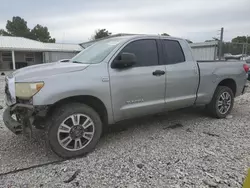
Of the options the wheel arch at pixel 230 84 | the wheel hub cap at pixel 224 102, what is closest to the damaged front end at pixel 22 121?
the wheel hub cap at pixel 224 102

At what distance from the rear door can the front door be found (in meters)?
0.18

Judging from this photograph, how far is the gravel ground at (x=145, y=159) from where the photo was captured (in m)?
2.69

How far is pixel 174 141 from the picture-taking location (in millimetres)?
3859

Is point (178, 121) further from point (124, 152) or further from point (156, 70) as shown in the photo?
point (124, 152)

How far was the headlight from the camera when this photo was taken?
288 centimetres

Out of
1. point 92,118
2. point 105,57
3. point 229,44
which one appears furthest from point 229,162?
point 229,44

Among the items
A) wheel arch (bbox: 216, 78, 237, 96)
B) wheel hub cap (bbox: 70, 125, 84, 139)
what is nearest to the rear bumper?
wheel hub cap (bbox: 70, 125, 84, 139)

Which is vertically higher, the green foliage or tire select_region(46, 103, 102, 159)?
the green foliage

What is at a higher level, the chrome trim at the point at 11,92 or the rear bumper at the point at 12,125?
the chrome trim at the point at 11,92

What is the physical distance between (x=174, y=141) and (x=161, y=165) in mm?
916

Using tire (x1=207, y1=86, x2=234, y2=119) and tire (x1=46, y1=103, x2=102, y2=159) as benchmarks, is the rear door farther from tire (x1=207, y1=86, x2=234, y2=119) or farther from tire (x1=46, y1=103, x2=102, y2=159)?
tire (x1=46, y1=103, x2=102, y2=159)

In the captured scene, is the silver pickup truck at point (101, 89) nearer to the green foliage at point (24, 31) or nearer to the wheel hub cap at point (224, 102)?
the wheel hub cap at point (224, 102)

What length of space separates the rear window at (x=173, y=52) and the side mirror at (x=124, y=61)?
3.13 feet

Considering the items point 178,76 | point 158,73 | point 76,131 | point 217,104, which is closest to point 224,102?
point 217,104
